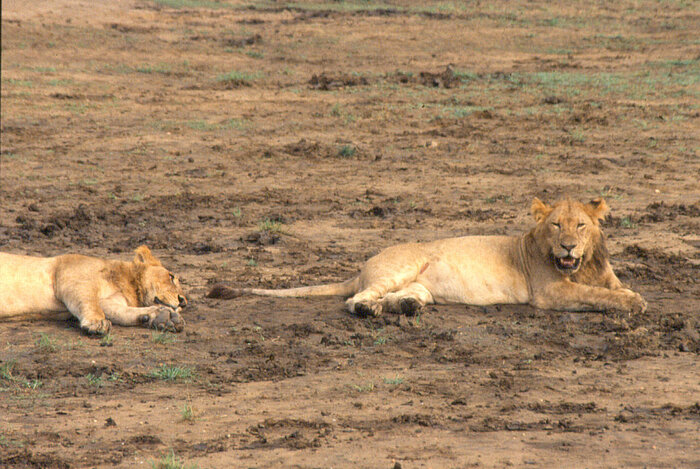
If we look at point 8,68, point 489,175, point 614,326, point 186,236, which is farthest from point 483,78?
point 614,326

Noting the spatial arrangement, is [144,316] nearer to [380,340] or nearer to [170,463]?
[380,340]

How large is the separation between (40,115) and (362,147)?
4823mm

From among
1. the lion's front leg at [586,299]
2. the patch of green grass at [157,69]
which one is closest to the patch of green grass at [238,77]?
the patch of green grass at [157,69]

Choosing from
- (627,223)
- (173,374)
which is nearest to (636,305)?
(627,223)

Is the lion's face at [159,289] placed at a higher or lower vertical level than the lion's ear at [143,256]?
lower

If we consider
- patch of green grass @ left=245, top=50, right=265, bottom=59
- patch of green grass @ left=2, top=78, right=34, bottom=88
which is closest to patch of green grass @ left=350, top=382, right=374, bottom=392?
patch of green grass @ left=2, top=78, right=34, bottom=88

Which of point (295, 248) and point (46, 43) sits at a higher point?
point (46, 43)

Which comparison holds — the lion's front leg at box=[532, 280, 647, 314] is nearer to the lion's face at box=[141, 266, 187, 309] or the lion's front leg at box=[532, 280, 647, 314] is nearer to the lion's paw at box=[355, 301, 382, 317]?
the lion's paw at box=[355, 301, 382, 317]

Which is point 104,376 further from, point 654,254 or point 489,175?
point 489,175

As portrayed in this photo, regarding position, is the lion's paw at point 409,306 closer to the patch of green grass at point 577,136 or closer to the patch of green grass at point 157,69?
the patch of green grass at point 577,136

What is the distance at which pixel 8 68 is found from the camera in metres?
17.2

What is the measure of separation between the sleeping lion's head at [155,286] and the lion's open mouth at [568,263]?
7.92ft

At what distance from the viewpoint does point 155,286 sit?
6336 millimetres

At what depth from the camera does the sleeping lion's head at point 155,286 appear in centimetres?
633
